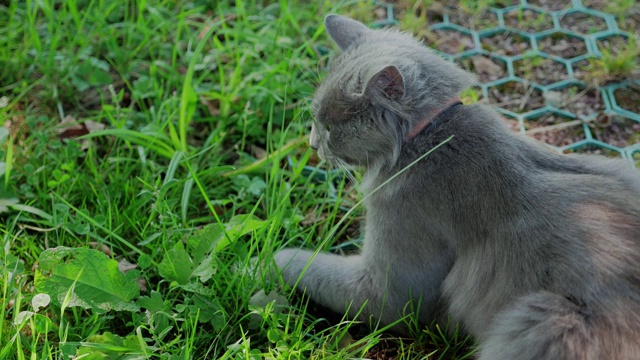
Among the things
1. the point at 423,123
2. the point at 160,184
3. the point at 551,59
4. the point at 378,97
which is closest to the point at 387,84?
the point at 378,97

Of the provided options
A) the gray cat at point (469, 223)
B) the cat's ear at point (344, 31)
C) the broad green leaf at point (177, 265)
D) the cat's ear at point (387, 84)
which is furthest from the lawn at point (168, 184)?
the cat's ear at point (387, 84)

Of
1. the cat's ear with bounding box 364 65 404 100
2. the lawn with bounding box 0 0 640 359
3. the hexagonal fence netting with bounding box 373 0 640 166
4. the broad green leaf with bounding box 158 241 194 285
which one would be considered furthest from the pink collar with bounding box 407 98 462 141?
the hexagonal fence netting with bounding box 373 0 640 166

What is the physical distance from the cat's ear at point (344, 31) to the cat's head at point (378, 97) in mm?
94

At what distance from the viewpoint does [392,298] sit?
2.24 meters

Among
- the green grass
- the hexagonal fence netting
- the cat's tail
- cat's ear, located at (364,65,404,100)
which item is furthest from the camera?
the hexagonal fence netting

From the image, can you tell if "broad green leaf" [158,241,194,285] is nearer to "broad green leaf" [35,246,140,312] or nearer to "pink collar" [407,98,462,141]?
"broad green leaf" [35,246,140,312]

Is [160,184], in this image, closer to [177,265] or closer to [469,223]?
[177,265]

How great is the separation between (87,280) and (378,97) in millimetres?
1052

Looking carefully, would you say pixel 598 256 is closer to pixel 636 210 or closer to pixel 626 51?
pixel 636 210

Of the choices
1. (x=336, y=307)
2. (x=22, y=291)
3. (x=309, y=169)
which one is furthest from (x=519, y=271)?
(x=22, y=291)

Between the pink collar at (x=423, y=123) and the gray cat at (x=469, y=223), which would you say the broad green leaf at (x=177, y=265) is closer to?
the gray cat at (x=469, y=223)

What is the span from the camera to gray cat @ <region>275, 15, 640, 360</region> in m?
1.83

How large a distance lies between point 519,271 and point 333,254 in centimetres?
81

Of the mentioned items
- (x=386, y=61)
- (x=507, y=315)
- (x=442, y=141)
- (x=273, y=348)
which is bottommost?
(x=273, y=348)
